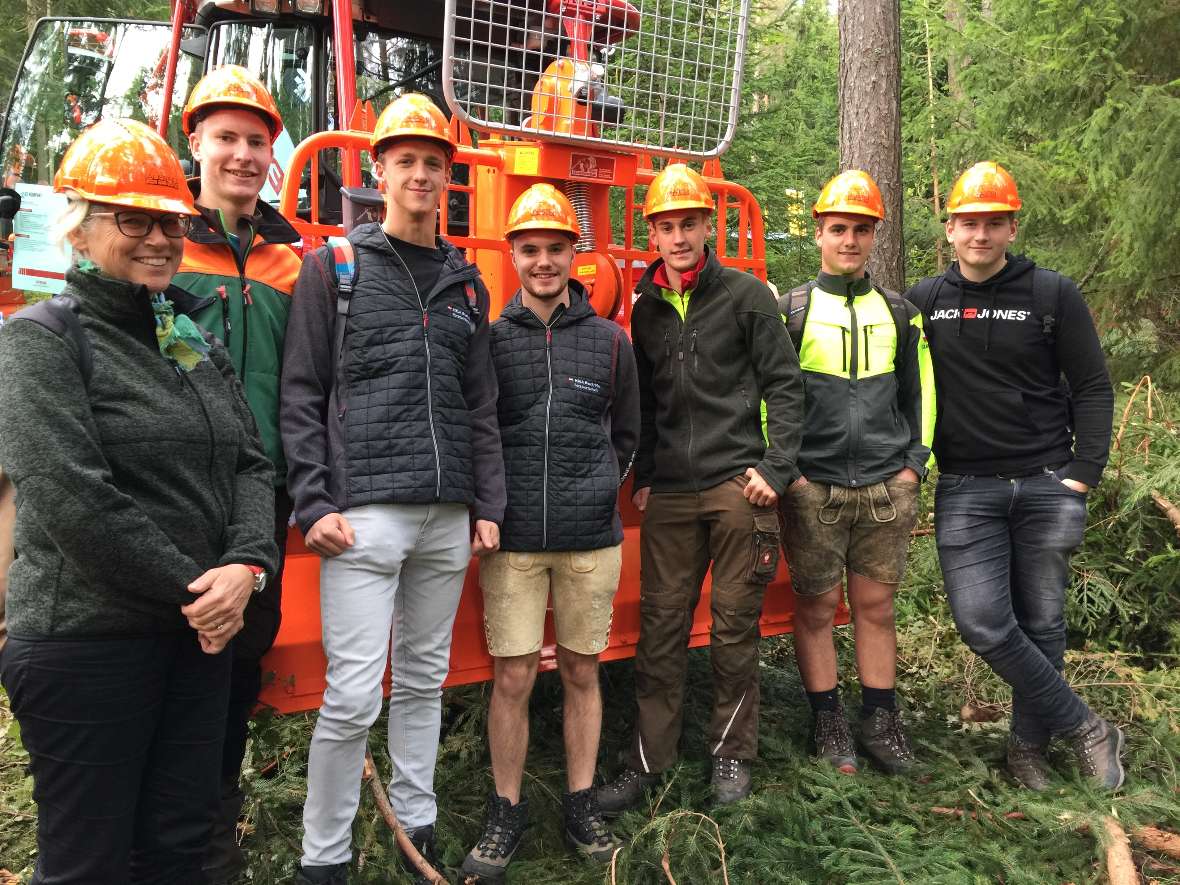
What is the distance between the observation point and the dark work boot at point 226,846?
3.01 metres

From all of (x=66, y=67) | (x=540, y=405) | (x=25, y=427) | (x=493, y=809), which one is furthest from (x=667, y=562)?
(x=66, y=67)

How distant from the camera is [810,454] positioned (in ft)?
12.7

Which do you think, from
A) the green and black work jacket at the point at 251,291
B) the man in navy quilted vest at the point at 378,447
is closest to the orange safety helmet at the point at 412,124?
the man in navy quilted vest at the point at 378,447

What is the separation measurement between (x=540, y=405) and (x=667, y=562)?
83 centimetres

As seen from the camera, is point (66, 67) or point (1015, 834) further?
point (66, 67)

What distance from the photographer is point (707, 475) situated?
12.1 feet

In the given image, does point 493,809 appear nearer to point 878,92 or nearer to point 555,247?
point 555,247

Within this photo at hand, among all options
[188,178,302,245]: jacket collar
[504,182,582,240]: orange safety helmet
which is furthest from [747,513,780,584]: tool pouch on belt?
[188,178,302,245]: jacket collar

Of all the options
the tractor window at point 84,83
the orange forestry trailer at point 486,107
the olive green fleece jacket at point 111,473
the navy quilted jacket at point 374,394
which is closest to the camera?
the olive green fleece jacket at point 111,473

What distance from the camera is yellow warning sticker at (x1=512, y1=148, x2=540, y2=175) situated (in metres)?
3.80

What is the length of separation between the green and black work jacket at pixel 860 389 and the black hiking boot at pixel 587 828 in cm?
146

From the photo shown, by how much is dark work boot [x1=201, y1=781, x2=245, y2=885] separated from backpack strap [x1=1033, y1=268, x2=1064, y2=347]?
3.24 meters

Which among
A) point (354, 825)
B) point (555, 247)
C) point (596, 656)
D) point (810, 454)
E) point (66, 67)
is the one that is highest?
point (66, 67)

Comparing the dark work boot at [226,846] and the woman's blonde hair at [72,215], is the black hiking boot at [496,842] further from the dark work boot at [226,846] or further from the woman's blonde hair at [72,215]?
the woman's blonde hair at [72,215]
